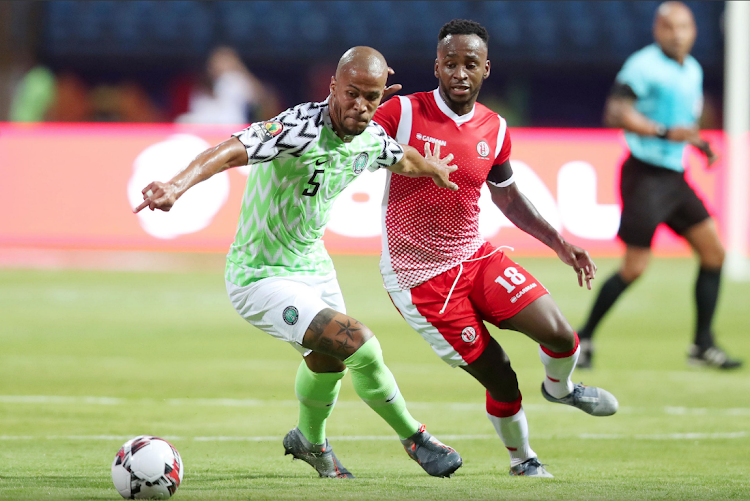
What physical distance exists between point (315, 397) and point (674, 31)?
498 centimetres

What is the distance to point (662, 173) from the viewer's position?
Result: 8945 mm

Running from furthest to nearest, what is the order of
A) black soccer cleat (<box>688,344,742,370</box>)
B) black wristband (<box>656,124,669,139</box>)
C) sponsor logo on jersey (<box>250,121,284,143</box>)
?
1. black soccer cleat (<box>688,344,742,370</box>)
2. black wristband (<box>656,124,669,139</box>)
3. sponsor logo on jersey (<box>250,121,284,143</box>)

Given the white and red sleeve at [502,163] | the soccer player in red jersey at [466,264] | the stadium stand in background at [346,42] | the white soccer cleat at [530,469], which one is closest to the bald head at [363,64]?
the soccer player in red jersey at [466,264]

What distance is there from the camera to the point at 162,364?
9.09 m

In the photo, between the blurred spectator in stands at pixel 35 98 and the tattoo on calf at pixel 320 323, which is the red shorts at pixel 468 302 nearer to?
the tattoo on calf at pixel 320 323

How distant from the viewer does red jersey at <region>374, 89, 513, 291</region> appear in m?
5.72

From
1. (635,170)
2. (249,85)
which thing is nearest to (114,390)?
(635,170)

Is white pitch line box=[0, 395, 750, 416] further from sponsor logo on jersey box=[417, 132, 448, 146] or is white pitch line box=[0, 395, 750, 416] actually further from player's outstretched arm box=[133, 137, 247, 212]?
player's outstretched arm box=[133, 137, 247, 212]

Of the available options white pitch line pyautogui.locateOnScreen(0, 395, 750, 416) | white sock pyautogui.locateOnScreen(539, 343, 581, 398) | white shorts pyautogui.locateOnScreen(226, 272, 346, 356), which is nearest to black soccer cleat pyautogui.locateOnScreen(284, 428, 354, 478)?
Result: white shorts pyautogui.locateOnScreen(226, 272, 346, 356)

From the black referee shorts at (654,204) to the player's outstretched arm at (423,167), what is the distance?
3.77 metres

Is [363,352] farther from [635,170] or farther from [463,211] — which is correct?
[635,170]

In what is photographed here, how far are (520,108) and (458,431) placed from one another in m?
16.8

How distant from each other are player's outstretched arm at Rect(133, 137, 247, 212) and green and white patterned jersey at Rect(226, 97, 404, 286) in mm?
235

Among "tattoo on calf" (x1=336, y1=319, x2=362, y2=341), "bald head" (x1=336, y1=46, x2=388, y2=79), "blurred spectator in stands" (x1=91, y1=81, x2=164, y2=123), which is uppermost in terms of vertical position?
"bald head" (x1=336, y1=46, x2=388, y2=79)
